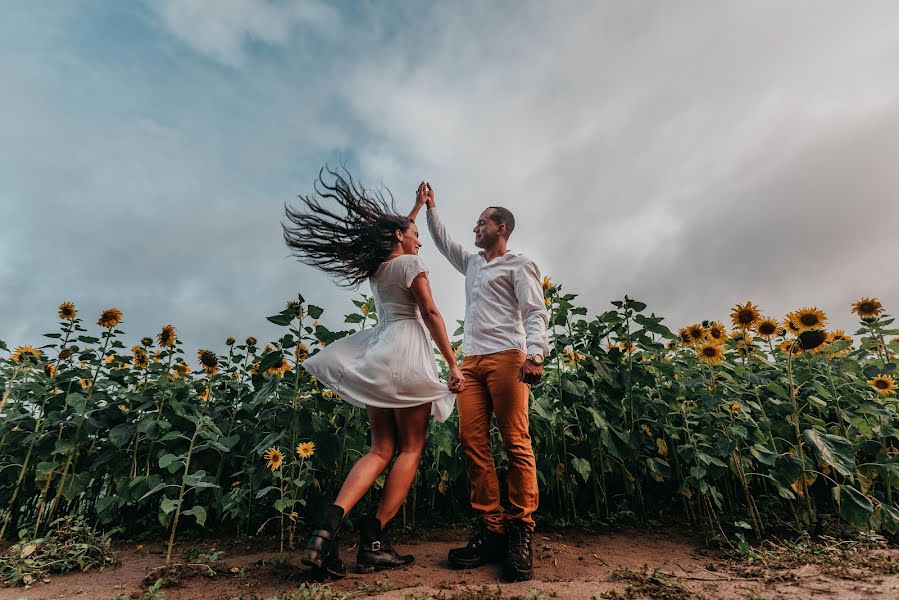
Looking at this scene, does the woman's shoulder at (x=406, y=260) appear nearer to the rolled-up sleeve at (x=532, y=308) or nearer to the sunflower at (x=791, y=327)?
the rolled-up sleeve at (x=532, y=308)

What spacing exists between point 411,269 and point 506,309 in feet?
2.02

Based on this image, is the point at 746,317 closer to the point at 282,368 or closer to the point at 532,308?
→ the point at 532,308

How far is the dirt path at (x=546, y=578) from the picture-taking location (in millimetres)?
2262

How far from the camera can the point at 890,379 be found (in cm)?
397

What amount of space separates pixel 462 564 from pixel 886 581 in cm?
206

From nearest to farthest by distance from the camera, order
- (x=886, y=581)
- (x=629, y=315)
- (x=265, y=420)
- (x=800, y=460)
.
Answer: (x=886, y=581) < (x=800, y=460) < (x=265, y=420) < (x=629, y=315)

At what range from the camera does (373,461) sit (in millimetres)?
2533

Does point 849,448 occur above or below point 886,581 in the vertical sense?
above

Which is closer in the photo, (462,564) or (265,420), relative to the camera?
(462,564)

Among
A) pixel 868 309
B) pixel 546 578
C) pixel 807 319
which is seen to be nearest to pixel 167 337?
pixel 546 578

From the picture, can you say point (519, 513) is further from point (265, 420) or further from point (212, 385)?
point (212, 385)

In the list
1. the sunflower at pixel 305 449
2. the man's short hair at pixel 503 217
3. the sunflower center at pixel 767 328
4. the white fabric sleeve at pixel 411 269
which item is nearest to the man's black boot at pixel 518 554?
the sunflower at pixel 305 449

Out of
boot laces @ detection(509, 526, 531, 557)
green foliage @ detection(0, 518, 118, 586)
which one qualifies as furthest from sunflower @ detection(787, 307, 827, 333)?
green foliage @ detection(0, 518, 118, 586)

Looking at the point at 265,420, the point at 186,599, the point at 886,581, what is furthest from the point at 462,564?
the point at 886,581
